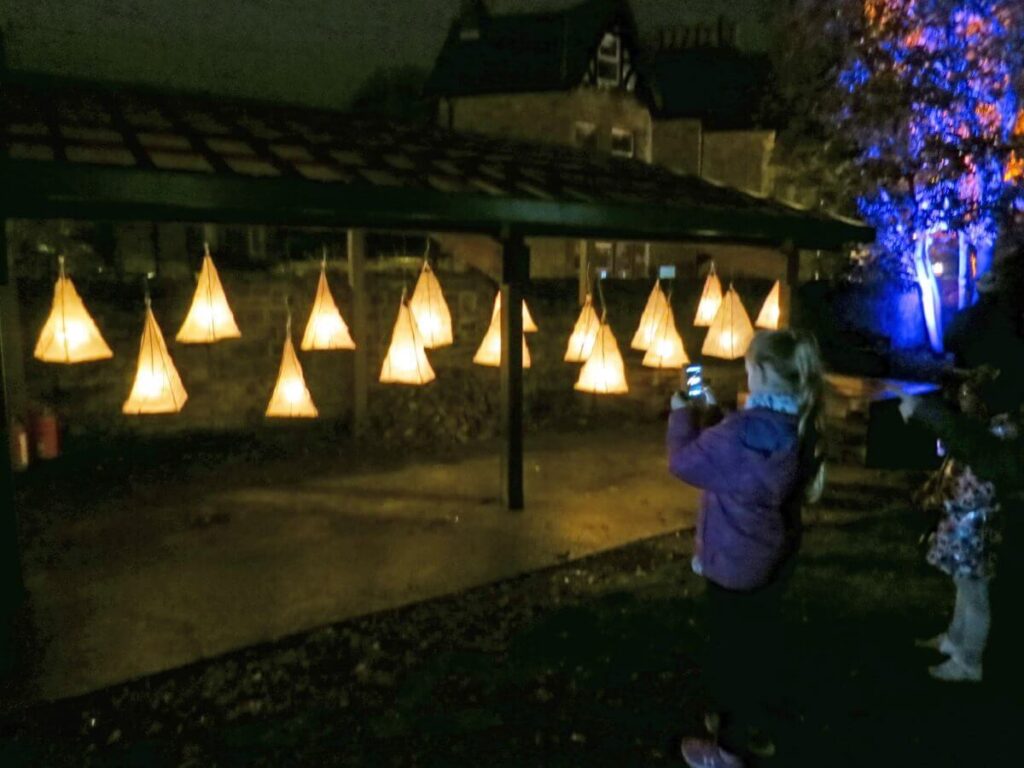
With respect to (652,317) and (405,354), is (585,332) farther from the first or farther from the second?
(405,354)

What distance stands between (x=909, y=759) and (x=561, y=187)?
4.67 m

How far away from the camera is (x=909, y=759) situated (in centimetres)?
387

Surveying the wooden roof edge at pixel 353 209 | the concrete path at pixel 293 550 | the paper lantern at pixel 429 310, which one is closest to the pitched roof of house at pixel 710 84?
the wooden roof edge at pixel 353 209

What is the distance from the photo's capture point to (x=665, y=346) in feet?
25.2

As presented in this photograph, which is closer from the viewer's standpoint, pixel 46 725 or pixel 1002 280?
pixel 46 725

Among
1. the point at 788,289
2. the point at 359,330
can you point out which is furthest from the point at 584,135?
the point at 788,289

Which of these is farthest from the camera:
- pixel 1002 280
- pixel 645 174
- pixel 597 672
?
pixel 1002 280

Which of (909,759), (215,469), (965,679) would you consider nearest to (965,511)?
(965,679)

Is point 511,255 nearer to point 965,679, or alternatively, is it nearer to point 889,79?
point 965,679

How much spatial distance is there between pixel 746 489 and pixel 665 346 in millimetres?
4419

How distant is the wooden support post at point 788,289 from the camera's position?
812cm

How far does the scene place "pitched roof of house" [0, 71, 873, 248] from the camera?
15.0ft

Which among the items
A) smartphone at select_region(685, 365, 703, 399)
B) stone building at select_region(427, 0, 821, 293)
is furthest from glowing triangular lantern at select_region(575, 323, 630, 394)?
stone building at select_region(427, 0, 821, 293)

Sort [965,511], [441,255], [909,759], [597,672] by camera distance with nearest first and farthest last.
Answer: [909,759], [965,511], [597,672], [441,255]
